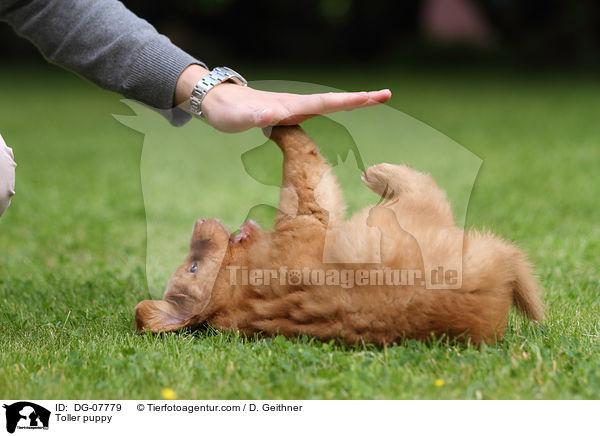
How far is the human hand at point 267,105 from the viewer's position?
230 centimetres

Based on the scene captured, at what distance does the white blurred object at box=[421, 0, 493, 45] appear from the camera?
20.0 meters

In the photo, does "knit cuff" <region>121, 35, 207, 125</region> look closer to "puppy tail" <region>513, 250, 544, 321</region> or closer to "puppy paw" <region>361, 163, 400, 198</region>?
"puppy paw" <region>361, 163, 400, 198</region>

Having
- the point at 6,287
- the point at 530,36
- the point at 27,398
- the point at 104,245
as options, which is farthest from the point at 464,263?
the point at 530,36

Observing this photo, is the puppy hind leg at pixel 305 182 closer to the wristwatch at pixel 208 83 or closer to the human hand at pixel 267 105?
the human hand at pixel 267 105

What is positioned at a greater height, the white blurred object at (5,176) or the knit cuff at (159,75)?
the knit cuff at (159,75)

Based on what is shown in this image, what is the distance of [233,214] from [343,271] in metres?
2.49

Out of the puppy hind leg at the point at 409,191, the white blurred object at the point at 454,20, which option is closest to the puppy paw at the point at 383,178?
the puppy hind leg at the point at 409,191

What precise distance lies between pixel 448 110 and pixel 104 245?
26.3 feet

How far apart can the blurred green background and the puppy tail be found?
0.20 ft

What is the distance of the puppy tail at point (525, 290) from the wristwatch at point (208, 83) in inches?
44.3
